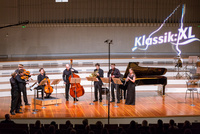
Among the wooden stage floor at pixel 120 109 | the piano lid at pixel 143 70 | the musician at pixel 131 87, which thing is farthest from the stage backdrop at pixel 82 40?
the musician at pixel 131 87

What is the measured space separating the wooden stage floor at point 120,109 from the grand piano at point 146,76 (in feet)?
2.10

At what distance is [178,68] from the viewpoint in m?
11.7

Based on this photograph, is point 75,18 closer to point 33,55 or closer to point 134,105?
point 33,55

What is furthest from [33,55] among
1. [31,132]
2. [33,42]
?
[31,132]

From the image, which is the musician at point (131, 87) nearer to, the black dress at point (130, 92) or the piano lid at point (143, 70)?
the black dress at point (130, 92)

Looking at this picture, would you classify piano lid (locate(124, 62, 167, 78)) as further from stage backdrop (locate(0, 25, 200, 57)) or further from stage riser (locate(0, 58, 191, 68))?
stage backdrop (locate(0, 25, 200, 57))

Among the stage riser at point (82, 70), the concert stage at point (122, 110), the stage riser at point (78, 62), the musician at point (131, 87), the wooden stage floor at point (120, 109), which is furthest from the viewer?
the stage riser at point (78, 62)

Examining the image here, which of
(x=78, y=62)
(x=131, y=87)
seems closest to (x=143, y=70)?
(x=131, y=87)

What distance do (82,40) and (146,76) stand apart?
649 cm

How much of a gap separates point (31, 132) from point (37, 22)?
10260mm

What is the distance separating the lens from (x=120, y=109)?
27.0 feet

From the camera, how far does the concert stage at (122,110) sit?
7527mm

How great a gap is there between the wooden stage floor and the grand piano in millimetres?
642

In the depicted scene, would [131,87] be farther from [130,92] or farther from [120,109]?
[120,109]
